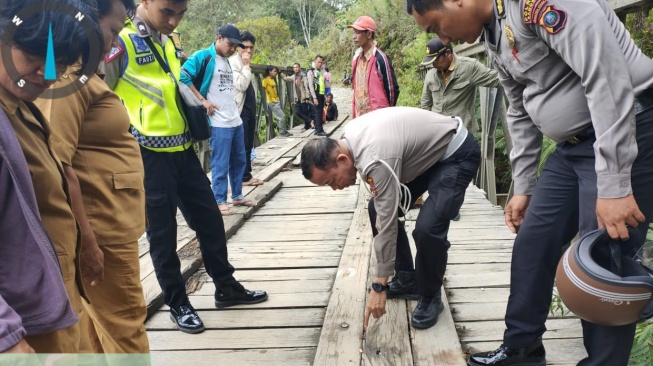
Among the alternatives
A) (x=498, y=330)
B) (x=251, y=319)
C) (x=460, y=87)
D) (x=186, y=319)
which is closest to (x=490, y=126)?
(x=460, y=87)

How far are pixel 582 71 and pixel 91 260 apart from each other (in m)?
1.63

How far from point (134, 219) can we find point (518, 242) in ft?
4.77

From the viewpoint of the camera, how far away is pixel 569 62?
1546 mm

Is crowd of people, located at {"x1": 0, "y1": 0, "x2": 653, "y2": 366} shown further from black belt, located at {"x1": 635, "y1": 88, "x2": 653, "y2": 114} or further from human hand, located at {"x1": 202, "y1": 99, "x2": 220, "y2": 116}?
human hand, located at {"x1": 202, "y1": 99, "x2": 220, "y2": 116}

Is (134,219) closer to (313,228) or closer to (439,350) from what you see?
(439,350)

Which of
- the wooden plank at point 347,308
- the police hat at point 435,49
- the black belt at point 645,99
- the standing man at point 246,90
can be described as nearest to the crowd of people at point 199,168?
the black belt at point 645,99

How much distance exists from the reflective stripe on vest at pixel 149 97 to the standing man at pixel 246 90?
3.03m

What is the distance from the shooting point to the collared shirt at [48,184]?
1220mm

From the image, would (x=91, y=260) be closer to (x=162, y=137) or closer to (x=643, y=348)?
(x=162, y=137)

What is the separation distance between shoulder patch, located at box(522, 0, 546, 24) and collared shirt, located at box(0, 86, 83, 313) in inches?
55.3

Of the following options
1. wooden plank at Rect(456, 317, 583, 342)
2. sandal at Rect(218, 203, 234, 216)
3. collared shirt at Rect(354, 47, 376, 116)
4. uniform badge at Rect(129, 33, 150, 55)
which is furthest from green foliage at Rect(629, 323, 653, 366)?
sandal at Rect(218, 203, 234, 216)

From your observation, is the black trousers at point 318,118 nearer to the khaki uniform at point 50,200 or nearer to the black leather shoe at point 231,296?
the black leather shoe at point 231,296

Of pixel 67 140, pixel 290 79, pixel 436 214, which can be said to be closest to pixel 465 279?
pixel 436 214

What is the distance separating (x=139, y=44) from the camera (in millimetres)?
2314
